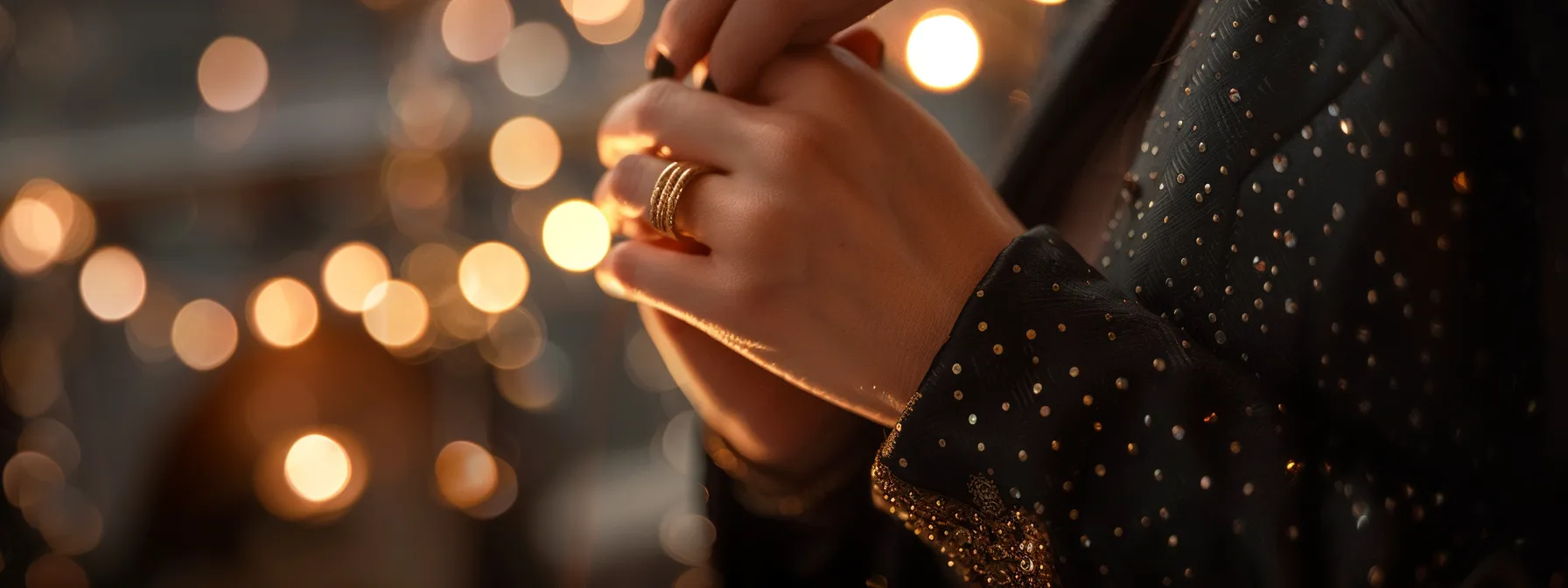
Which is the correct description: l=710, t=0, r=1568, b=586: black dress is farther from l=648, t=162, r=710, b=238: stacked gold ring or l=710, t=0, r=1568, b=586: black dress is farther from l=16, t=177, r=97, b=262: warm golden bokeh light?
l=16, t=177, r=97, b=262: warm golden bokeh light

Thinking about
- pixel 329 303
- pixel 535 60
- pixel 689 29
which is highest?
pixel 689 29

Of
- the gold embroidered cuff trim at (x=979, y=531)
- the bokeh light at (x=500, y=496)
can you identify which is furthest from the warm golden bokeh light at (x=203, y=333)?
the gold embroidered cuff trim at (x=979, y=531)

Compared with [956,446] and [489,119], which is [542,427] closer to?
[489,119]

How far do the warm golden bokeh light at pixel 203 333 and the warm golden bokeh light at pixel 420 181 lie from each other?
1.23ft

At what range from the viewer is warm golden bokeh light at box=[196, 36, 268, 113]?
1.73 m

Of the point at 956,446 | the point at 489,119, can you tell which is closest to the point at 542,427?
the point at 489,119

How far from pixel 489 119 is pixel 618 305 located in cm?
38

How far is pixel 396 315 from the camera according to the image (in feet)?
4.92

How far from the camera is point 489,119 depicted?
59.4 inches

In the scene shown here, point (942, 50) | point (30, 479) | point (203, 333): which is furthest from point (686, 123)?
point (30, 479)

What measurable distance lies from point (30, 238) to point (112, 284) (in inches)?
6.2

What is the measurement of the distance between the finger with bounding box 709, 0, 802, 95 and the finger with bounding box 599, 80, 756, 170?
2 cm

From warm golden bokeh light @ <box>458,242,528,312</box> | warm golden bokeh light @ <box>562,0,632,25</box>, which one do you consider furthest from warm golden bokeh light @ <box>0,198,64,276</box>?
warm golden bokeh light @ <box>562,0,632,25</box>

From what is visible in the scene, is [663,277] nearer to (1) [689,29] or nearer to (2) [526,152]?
(1) [689,29]
